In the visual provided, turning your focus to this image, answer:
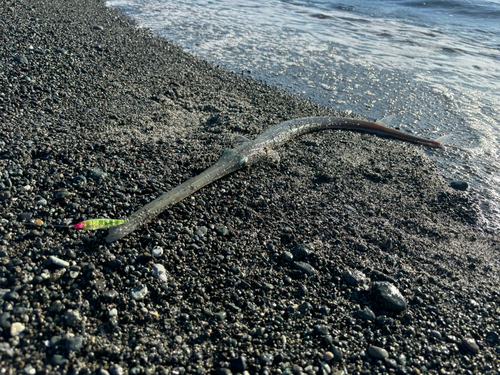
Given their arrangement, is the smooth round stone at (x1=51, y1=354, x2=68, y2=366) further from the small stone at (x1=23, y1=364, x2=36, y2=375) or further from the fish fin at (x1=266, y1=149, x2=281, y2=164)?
the fish fin at (x1=266, y1=149, x2=281, y2=164)

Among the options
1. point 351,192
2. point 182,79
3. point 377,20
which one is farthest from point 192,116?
point 377,20

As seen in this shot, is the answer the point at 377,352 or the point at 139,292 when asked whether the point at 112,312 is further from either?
the point at 377,352

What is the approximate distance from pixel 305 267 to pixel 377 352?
3.34 feet

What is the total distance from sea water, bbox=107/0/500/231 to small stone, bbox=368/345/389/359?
2964 mm

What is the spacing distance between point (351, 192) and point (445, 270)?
1.57 meters

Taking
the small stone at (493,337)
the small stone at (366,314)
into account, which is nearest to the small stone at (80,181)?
the small stone at (366,314)

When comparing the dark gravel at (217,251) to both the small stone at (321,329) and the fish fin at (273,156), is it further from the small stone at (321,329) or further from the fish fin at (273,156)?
the fish fin at (273,156)

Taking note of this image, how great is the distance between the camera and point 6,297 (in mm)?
2732

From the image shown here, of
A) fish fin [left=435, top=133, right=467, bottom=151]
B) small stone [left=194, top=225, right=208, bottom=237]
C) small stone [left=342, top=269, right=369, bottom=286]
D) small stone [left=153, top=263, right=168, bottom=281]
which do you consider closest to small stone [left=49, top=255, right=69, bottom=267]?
small stone [left=153, top=263, right=168, bottom=281]

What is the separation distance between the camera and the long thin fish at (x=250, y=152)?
377cm

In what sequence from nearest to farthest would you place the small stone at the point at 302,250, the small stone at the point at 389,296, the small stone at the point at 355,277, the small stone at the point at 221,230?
1. the small stone at the point at 389,296
2. the small stone at the point at 355,277
3. the small stone at the point at 302,250
4. the small stone at the point at 221,230

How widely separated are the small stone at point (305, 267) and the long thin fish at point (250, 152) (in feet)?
5.06

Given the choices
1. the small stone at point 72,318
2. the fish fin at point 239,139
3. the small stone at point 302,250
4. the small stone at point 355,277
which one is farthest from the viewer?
the fish fin at point 239,139

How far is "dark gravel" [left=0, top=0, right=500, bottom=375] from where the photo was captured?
2.80 meters
